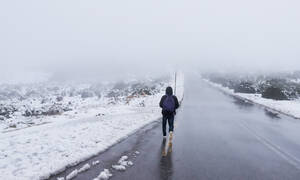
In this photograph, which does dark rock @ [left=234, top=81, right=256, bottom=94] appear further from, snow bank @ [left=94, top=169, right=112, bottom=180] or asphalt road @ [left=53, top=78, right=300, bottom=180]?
snow bank @ [left=94, top=169, right=112, bottom=180]

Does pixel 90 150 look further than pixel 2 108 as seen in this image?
No

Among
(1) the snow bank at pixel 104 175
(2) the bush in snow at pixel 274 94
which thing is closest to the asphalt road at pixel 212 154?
(1) the snow bank at pixel 104 175

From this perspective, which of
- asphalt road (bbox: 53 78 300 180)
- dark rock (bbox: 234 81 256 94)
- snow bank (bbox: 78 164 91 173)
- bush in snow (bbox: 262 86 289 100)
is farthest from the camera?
dark rock (bbox: 234 81 256 94)

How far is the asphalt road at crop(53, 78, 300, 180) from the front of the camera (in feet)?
15.4

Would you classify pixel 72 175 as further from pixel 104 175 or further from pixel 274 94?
pixel 274 94

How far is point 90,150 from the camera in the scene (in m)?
6.17

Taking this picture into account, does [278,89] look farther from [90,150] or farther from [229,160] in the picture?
[90,150]

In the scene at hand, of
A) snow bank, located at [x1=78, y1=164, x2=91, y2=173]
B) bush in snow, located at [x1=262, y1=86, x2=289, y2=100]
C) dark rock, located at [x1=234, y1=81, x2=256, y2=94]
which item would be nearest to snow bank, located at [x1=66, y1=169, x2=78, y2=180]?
snow bank, located at [x1=78, y1=164, x2=91, y2=173]

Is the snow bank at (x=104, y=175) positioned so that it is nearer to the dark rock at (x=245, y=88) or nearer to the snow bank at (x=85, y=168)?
the snow bank at (x=85, y=168)

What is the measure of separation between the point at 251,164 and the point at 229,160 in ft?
1.91

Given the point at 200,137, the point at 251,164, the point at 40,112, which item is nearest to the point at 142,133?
the point at 200,137

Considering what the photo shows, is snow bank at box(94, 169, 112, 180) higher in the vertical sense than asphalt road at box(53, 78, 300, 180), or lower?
higher

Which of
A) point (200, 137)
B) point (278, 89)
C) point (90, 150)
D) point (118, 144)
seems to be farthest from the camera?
point (278, 89)

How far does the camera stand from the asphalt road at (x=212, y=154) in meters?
4.70
